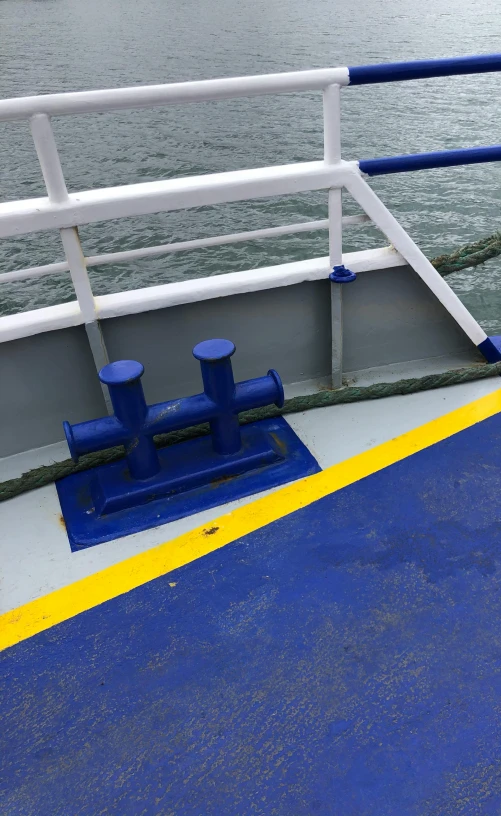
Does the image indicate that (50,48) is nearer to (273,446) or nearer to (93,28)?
(93,28)

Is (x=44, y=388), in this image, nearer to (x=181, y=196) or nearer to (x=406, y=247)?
(x=181, y=196)

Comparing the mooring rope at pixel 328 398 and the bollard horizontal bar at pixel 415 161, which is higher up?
the bollard horizontal bar at pixel 415 161

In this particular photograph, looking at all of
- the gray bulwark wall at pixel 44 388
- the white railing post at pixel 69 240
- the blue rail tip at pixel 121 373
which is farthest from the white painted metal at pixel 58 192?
the blue rail tip at pixel 121 373

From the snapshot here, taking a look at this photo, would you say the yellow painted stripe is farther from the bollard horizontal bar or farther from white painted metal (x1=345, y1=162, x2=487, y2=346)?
the bollard horizontal bar

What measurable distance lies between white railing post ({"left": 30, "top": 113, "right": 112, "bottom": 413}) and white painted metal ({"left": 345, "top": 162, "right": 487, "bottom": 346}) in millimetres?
1247

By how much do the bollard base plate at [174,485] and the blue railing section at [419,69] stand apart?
1.64 m

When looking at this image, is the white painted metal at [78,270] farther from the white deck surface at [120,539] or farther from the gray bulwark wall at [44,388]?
the white deck surface at [120,539]

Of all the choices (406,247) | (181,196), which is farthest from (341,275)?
(181,196)

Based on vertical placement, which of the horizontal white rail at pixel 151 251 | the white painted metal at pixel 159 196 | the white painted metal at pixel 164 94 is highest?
the white painted metal at pixel 164 94

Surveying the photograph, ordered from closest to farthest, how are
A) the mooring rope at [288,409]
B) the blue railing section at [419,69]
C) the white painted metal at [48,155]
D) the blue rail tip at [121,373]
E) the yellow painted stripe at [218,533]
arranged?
Result: the yellow painted stripe at [218,533], the white painted metal at [48,155], the blue rail tip at [121,373], the blue railing section at [419,69], the mooring rope at [288,409]

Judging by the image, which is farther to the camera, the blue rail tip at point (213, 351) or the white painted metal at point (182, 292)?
the white painted metal at point (182, 292)

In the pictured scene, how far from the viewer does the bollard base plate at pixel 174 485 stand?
2791mm

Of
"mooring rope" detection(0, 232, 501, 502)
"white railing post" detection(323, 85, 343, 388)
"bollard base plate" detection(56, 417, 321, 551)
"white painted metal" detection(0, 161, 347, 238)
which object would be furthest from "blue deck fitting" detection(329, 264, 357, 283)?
"bollard base plate" detection(56, 417, 321, 551)

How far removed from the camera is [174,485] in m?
Answer: 2.91
